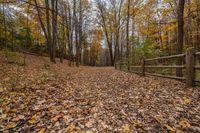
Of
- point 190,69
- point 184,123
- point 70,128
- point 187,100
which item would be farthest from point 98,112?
point 190,69

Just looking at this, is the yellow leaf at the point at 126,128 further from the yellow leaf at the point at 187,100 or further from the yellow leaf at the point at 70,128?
the yellow leaf at the point at 187,100

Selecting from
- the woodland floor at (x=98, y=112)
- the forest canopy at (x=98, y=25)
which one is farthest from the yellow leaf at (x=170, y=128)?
the forest canopy at (x=98, y=25)

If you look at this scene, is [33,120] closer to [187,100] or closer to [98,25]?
[187,100]

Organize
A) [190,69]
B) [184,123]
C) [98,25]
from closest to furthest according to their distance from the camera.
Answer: [184,123]
[190,69]
[98,25]

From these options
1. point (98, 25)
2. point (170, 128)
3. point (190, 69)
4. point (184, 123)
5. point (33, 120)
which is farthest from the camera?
point (98, 25)

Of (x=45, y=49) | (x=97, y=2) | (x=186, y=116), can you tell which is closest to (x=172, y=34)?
(x=97, y=2)

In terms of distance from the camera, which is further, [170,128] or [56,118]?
[56,118]

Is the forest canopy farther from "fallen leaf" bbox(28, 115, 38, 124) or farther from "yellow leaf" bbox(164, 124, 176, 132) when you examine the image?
"fallen leaf" bbox(28, 115, 38, 124)

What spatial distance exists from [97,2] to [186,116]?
75.6ft

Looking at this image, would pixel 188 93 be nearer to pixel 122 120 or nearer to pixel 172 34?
pixel 122 120

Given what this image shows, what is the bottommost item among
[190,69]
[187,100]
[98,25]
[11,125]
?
[11,125]

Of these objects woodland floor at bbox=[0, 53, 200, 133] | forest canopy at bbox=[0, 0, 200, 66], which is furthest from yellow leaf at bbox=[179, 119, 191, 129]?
forest canopy at bbox=[0, 0, 200, 66]

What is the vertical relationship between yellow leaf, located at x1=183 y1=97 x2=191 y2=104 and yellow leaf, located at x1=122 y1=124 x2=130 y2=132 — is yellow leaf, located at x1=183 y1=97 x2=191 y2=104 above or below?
above

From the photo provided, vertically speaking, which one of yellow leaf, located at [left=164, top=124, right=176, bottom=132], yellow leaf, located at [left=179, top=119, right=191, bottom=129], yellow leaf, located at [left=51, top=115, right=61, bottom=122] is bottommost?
yellow leaf, located at [left=164, top=124, right=176, bottom=132]
